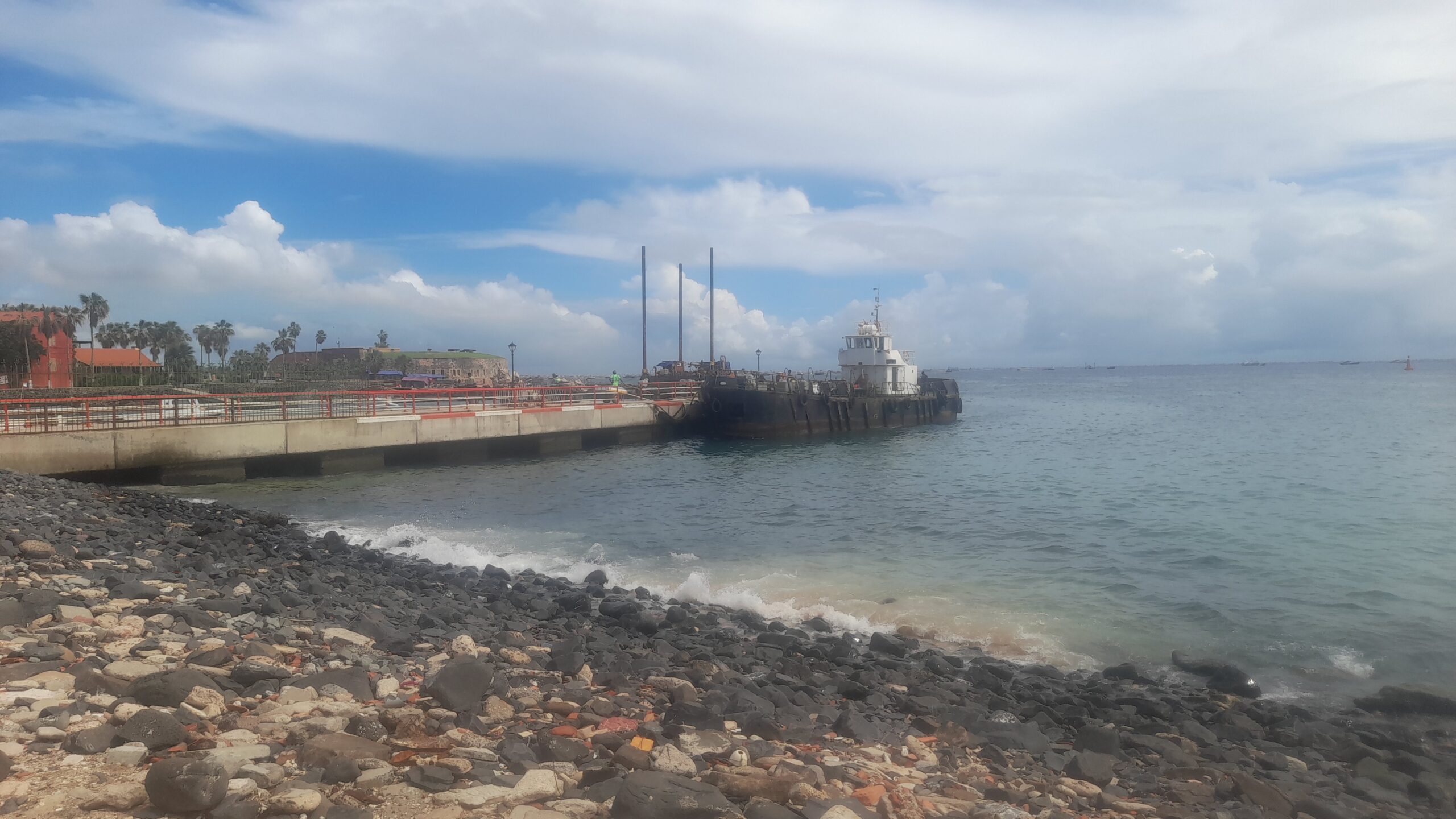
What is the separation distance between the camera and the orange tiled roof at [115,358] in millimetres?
62781

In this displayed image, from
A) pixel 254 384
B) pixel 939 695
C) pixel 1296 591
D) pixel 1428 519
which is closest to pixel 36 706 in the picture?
pixel 939 695

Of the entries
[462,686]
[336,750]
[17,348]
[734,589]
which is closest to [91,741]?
[336,750]

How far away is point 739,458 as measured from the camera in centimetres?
3259

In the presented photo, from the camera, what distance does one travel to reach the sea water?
10164 mm

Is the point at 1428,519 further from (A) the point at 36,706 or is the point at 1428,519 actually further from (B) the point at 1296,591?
(A) the point at 36,706

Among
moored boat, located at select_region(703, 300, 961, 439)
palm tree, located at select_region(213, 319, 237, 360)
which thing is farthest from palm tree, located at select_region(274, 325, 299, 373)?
moored boat, located at select_region(703, 300, 961, 439)

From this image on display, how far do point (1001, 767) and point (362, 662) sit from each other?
4.77 m

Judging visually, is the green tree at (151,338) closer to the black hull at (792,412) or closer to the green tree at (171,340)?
the green tree at (171,340)

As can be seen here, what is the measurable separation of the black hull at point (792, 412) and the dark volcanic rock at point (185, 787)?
121ft

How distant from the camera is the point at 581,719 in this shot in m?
5.38

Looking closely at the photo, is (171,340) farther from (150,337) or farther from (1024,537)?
(1024,537)

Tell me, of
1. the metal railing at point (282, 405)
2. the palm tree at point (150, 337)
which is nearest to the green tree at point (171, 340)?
the palm tree at point (150, 337)

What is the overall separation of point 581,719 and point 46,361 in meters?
64.1

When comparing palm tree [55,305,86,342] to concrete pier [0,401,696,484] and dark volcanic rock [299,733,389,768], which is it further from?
dark volcanic rock [299,733,389,768]
